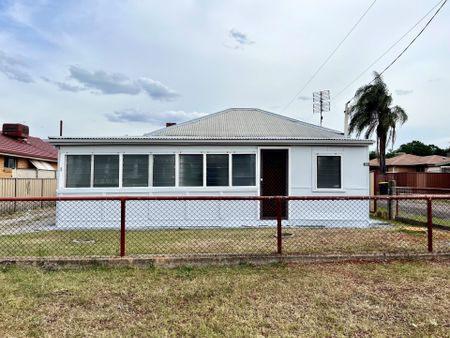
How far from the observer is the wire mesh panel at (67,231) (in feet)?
19.1

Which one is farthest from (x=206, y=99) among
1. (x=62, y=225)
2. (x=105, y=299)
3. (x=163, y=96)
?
(x=105, y=299)

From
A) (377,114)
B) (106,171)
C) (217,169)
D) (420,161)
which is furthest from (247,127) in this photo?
(420,161)

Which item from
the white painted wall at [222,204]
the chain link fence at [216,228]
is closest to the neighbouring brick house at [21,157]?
the chain link fence at [216,228]

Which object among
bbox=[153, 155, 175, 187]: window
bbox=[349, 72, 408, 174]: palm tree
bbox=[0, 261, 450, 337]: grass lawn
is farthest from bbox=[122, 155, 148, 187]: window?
bbox=[349, 72, 408, 174]: palm tree

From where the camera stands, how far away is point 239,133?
10188 mm

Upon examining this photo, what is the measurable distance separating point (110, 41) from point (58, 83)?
20.0ft

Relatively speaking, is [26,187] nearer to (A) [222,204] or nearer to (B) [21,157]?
(B) [21,157]

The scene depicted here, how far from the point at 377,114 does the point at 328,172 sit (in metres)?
19.8

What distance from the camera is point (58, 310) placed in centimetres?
324

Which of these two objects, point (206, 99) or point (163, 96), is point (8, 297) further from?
point (163, 96)

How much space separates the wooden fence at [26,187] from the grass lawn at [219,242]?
6259 mm

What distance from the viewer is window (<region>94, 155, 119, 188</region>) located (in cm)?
891

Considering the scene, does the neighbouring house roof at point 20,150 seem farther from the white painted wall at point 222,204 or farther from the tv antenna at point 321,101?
the tv antenna at point 321,101

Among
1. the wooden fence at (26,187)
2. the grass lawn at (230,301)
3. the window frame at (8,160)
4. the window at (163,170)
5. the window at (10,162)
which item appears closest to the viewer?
the grass lawn at (230,301)
